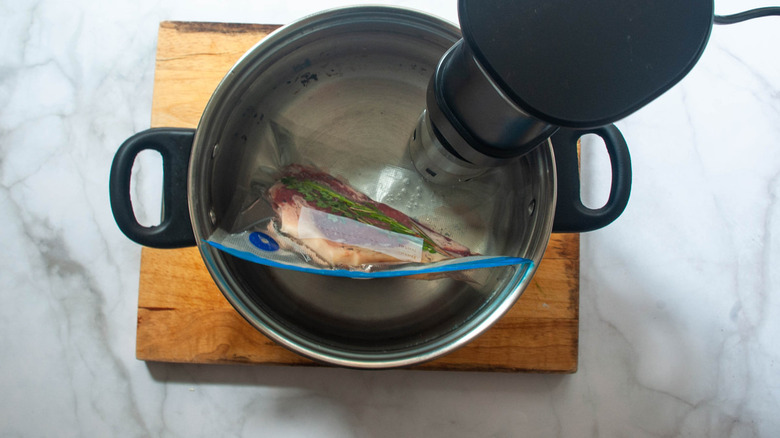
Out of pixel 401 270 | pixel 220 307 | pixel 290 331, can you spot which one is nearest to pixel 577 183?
pixel 401 270

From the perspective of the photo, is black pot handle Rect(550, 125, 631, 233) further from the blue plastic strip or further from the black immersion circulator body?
the black immersion circulator body

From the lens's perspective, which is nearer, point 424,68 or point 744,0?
point 424,68

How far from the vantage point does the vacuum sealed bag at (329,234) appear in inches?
20.1

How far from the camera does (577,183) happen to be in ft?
1.71

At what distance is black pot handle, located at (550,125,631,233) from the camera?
51 cm

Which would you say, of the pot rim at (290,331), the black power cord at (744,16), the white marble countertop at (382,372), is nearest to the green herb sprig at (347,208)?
the pot rim at (290,331)

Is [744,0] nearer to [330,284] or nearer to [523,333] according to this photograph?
[523,333]

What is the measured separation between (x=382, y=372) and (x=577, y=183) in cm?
38

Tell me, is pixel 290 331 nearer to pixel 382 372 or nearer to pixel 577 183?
pixel 382 372

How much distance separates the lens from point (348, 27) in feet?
1.87

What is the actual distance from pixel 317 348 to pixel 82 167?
49 centimetres

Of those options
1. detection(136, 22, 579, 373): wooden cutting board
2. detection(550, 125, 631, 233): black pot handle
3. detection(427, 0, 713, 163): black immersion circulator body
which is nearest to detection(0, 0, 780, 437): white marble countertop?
detection(136, 22, 579, 373): wooden cutting board

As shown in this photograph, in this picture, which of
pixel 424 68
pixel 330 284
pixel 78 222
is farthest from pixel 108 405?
pixel 424 68

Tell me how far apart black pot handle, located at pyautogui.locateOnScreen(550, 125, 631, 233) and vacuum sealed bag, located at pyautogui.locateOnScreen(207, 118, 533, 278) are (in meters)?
0.07
